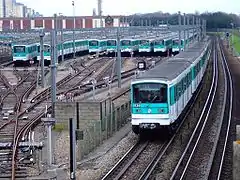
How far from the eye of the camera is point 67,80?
135 feet

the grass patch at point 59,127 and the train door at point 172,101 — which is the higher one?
the train door at point 172,101

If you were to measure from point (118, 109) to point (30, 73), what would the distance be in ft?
83.9

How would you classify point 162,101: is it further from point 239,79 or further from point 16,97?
point 239,79

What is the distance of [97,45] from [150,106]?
47.2m

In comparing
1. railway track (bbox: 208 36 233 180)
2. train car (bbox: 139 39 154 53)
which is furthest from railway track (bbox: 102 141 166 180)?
train car (bbox: 139 39 154 53)

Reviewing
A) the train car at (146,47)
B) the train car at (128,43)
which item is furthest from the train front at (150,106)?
the train car at (146,47)

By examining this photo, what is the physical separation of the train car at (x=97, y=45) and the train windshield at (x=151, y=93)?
4389 cm

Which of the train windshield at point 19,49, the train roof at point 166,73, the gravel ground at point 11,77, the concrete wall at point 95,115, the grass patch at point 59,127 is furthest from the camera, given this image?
the train windshield at point 19,49

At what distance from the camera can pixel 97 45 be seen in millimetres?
65375

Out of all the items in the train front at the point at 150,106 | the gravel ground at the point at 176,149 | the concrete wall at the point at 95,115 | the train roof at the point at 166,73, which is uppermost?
the train roof at the point at 166,73

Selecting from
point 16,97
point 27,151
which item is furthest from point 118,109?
point 16,97

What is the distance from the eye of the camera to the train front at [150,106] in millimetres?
18594

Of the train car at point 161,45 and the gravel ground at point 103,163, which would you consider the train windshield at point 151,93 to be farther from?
the train car at point 161,45

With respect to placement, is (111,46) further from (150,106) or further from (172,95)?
(150,106)
